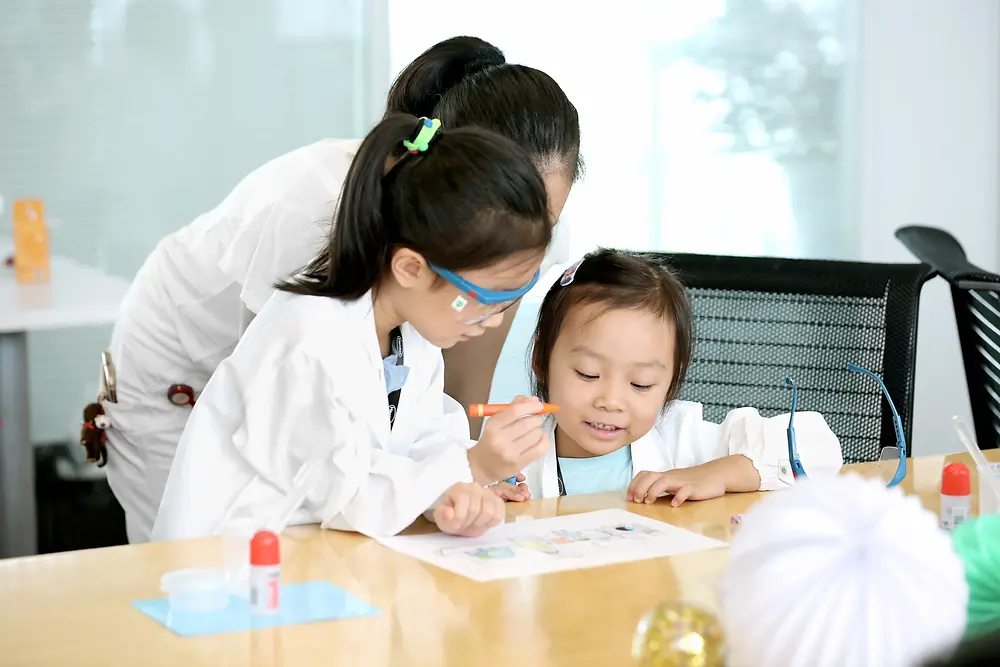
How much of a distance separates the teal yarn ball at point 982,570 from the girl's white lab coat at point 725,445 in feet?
2.39

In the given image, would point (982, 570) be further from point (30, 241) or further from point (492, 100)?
point (30, 241)

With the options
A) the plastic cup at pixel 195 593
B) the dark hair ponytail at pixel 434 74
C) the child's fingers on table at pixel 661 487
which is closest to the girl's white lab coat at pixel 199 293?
the dark hair ponytail at pixel 434 74

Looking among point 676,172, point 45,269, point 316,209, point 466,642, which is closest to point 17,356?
point 45,269

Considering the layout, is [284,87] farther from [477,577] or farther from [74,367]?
[477,577]

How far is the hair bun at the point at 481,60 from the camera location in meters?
1.77

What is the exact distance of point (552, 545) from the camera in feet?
4.12

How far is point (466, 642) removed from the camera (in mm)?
951

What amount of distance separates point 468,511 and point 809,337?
33.2 inches

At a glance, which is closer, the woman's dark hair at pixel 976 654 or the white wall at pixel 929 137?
the woman's dark hair at pixel 976 654

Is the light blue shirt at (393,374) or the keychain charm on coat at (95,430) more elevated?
the light blue shirt at (393,374)

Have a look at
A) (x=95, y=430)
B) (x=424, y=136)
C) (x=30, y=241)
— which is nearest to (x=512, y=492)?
(x=424, y=136)

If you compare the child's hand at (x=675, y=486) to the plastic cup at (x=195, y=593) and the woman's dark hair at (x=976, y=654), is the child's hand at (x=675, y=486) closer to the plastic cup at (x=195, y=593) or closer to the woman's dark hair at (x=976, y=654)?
the plastic cup at (x=195, y=593)

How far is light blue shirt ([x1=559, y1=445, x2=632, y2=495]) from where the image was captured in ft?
5.99

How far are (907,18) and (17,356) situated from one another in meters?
3.08
